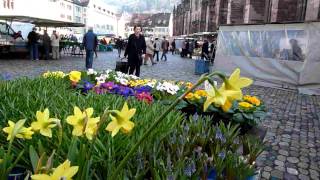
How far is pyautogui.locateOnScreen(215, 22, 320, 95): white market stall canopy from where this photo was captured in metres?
12.9

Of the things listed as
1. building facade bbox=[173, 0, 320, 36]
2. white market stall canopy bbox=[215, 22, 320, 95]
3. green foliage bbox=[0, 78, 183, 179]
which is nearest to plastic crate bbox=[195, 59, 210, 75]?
white market stall canopy bbox=[215, 22, 320, 95]

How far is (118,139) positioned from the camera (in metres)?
2.51

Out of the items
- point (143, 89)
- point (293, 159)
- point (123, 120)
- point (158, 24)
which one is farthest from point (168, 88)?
point (158, 24)

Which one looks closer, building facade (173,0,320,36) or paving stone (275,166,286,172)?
paving stone (275,166,286,172)

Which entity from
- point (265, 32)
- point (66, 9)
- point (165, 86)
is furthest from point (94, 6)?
point (165, 86)

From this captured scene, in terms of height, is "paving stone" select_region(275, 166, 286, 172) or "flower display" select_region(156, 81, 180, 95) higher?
"flower display" select_region(156, 81, 180, 95)

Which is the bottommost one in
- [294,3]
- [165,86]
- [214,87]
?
[165,86]

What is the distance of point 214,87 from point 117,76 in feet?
19.0

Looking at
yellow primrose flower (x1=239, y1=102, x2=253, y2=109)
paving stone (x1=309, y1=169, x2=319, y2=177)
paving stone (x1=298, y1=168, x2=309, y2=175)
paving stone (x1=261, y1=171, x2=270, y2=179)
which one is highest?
yellow primrose flower (x1=239, y1=102, x2=253, y2=109)

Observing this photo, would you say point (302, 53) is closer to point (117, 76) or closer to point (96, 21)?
point (117, 76)

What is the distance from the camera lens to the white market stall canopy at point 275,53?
12930 mm

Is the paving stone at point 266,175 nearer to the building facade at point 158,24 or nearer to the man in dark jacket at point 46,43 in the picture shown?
the man in dark jacket at point 46,43

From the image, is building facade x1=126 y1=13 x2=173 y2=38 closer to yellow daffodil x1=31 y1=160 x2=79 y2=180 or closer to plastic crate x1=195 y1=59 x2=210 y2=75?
plastic crate x1=195 y1=59 x2=210 y2=75

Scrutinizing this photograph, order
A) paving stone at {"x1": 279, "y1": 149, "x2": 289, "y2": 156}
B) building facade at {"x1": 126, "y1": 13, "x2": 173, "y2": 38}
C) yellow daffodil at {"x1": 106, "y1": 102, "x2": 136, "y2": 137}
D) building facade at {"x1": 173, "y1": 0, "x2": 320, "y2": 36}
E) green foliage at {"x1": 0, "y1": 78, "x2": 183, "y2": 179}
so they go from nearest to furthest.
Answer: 1. yellow daffodil at {"x1": 106, "y1": 102, "x2": 136, "y2": 137}
2. green foliage at {"x1": 0, "y1": 78, "x2": 183, "y2": 179}
3. paving stone at {"x1": 279, "y1": 149, "x2": 289, "y2": 156}
4. building facade at {"x1": 173, "y1": 0, "x2": 320, "y2": 36}
5. building facade at {"x1": 126, "y1": 13, "x2": 173, "y2": 38}
